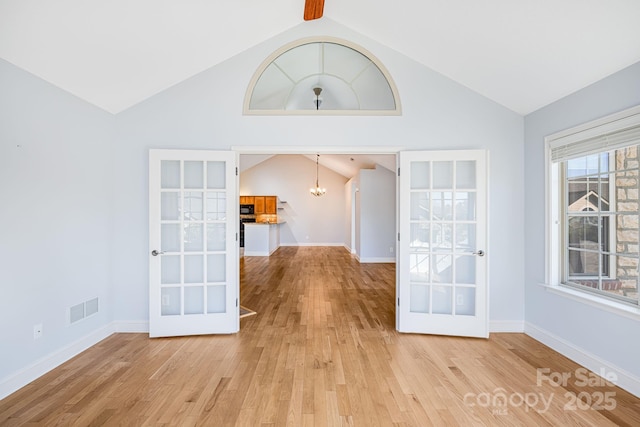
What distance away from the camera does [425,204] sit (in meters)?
3.48

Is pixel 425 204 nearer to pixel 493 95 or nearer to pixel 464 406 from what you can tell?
pixel 493 95

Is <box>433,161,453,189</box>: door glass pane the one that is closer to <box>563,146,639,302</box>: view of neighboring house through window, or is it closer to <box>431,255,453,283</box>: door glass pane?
<box>431,255,453,283</box>: door glass pane

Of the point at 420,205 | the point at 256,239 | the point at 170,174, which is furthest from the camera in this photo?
the point at 256,239

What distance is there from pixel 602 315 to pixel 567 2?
246 centimetres

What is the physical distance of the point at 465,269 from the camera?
3.45m

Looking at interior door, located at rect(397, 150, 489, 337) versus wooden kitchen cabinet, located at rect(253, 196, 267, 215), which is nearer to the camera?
interior door, located at rect(397, 150, 489, 337)

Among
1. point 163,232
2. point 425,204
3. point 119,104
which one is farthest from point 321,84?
point 163,232

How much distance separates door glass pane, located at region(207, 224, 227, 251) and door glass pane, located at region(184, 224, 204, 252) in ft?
0.25

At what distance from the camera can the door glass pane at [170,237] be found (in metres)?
3.40

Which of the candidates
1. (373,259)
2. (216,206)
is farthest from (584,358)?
(373,259)

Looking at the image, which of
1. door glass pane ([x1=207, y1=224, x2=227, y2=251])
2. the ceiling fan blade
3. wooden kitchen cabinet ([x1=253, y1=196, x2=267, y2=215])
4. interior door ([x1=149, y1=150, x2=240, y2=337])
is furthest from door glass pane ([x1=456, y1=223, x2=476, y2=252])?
wooden kitchen cabinet ([x1=253, y1=196, x2=267, y2=215])

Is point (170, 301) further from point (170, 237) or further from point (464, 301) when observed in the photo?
point (464, 301)

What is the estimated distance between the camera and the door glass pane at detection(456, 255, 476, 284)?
3436mm

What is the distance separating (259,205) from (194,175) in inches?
324
